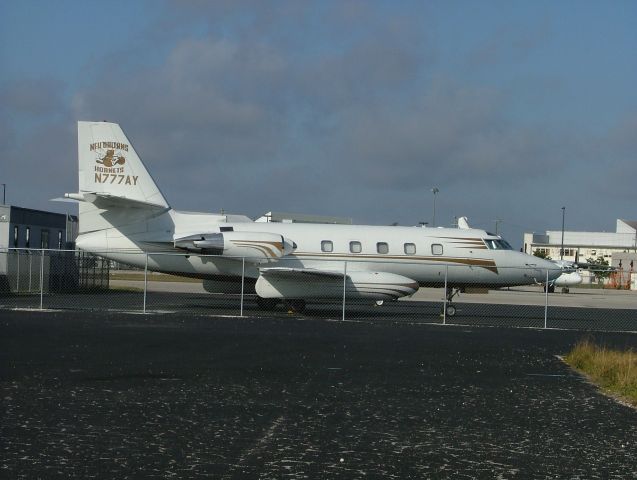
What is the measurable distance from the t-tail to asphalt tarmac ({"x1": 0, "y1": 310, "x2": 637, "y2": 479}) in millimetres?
9123

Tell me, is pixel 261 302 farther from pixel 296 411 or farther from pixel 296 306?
pixel 296 411

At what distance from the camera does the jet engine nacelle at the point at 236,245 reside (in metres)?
28.9

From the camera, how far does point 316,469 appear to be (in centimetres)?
775

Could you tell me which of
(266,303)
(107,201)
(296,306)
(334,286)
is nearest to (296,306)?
(296,306)

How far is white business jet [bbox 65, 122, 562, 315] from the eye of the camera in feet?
93.9

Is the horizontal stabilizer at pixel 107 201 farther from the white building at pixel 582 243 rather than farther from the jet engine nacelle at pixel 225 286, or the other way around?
the white building at pixel 582 243

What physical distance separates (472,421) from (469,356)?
24.9ft

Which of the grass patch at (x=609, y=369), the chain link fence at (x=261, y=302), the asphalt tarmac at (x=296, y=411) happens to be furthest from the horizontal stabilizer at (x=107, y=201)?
the grass patch at (x=609, y=369)

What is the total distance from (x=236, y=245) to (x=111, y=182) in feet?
14.4

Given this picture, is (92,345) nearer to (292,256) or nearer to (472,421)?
(472,421)

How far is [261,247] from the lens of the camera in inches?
1141

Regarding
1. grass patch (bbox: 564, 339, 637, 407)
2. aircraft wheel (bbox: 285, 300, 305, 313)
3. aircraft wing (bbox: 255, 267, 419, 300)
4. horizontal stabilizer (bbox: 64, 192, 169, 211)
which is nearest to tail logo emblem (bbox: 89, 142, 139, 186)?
horizontal stabilizer (bbox: 64, 192, 169, 211)

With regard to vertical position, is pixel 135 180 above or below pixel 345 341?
above

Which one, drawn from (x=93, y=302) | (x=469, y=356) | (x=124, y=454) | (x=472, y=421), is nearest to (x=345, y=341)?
(x=469, y=356)
